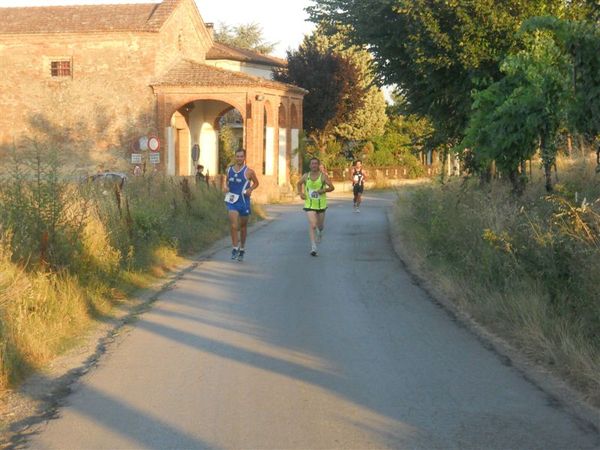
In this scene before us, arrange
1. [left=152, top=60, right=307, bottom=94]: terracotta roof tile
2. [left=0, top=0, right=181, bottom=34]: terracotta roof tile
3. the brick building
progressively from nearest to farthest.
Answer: [left=152, top=60, right=307, bottom=94]: terracotta roof tile < the brick building < [left=0, top=0, right=181, bottom=34]: terracotta roof tile

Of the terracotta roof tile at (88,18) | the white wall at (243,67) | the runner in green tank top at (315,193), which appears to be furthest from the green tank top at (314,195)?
the white wall at (243,67)

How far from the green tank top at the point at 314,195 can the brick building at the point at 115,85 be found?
23.4 m

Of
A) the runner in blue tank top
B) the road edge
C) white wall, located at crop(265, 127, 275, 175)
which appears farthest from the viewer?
white wall, located at crop(265, 127, 275, 175)

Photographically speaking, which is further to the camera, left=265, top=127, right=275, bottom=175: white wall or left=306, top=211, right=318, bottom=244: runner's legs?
left=265, top=127, right=275, bottom=175: white wall

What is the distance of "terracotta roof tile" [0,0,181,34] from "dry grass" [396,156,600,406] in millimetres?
29816

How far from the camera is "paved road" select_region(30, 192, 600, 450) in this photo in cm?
582

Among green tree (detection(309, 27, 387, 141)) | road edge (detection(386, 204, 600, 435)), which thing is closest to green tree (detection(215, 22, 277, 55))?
green tree (detection(309, 27, 387, 141))

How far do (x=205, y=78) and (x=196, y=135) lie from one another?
630 cm

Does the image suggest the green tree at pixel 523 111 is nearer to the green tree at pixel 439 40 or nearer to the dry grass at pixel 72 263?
the green tree at pixel 439 40

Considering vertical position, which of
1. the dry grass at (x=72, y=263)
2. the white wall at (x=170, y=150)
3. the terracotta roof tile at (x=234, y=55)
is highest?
the terracotta roof tile at (x=234, y=55)

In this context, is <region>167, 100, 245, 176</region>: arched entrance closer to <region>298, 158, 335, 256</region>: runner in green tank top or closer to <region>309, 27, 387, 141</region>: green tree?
<region>309, 27, 387, 141</region>: green tree

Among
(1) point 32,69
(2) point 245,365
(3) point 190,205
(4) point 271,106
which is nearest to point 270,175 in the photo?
(4) point 271,106

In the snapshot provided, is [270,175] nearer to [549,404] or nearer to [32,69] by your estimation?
[32,69]

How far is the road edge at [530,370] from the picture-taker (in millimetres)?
6367
